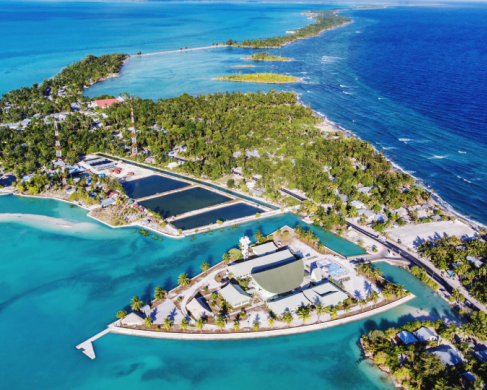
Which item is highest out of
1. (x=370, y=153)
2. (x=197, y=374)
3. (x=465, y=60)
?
(x=465, y=60)

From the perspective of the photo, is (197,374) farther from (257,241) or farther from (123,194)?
(123,194)

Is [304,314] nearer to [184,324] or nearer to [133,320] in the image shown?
[184,324]

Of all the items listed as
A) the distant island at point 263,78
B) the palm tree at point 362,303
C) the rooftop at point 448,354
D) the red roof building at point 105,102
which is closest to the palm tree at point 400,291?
the palm tree at point 362,303

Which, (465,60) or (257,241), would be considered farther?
(465,60)

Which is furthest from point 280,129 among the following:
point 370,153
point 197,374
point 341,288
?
point 197,374

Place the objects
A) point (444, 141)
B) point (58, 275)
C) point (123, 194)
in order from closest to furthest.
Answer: point (58, 275), point (123, 194), point (444, 141)

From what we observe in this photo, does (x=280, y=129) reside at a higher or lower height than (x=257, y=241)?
higher

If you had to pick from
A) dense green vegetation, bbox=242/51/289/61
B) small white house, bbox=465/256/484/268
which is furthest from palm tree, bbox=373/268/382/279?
dense green vegetation, bbox=242/51/289/61
